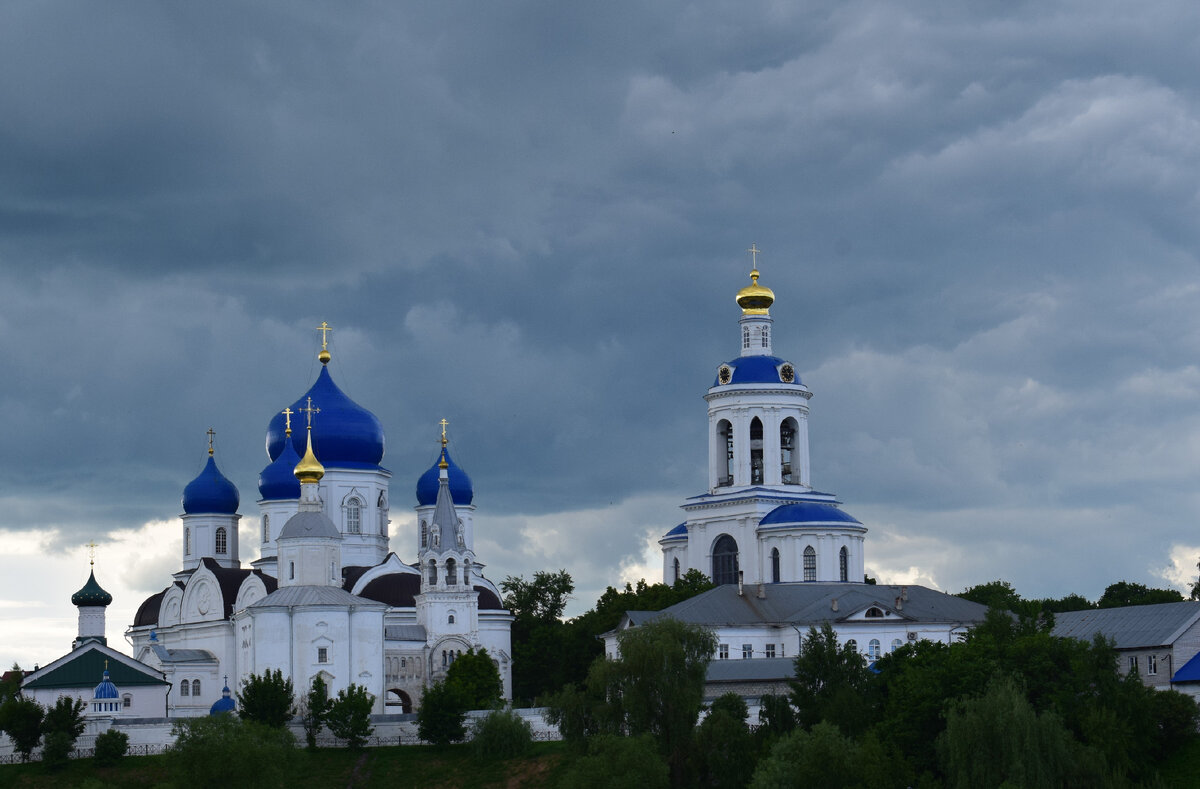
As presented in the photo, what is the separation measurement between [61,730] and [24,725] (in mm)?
1072

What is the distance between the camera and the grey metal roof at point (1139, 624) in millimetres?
51781

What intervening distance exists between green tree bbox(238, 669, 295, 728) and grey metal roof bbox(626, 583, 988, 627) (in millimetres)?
12018

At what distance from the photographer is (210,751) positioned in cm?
4600

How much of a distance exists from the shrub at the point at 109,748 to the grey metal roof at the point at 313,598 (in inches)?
263

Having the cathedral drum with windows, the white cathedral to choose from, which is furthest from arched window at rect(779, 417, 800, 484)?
the white cathedral

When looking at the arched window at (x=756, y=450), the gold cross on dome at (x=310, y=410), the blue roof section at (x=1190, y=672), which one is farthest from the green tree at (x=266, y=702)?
the arched window at (x=756, y=450)

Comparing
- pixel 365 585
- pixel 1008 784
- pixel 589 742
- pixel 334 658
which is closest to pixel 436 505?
pixel 365 585

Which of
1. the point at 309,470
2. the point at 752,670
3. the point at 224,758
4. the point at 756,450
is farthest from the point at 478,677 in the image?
the point at 756,450

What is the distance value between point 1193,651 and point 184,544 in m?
36.5

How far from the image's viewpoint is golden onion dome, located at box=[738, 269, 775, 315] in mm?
74062

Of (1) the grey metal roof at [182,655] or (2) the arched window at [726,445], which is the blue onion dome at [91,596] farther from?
(2) the arched window at [726,445]

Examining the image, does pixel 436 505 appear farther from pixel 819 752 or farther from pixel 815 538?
pixel 819 752

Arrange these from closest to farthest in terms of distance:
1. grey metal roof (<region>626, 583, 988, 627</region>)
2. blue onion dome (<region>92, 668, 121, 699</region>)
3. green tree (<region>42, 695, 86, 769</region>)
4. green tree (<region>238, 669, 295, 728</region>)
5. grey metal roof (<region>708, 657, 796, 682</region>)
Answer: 1. green tree (<region>42, 695, 86, 769</region>)
2. green tree (<region>238, 669, 295, 728</region>)
3. blue onion dome (<region>92, 668, 121, 699</region>)
4. grey metal roof (<region>708, 657, 796, 682</region>)
5. grey metal roof (<region>626, 583, 988, 627</region>)

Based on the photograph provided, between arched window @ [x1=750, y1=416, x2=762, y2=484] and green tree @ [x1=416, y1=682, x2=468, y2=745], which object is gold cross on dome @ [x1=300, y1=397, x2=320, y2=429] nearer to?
green tree @ [x1=416, y1=682, x2=468, y2=745]
